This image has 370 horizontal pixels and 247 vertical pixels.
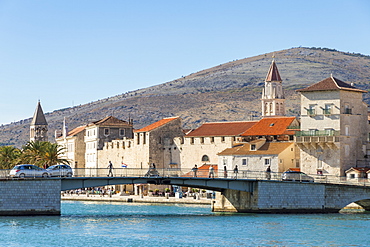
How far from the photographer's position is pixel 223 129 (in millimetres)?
106750

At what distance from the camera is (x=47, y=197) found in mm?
65562

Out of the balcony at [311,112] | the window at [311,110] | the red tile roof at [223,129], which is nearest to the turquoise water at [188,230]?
the balcony at [311,112]

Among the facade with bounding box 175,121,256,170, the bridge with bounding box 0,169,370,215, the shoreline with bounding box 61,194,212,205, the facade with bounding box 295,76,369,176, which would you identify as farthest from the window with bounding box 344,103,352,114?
the facade with bounding box 175,121,256,170

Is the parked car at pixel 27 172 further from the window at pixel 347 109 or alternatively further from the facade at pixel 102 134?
the facade at pixel 102 134

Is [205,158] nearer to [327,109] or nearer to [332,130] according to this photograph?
[327,109]

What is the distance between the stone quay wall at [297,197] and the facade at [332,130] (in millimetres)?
8191

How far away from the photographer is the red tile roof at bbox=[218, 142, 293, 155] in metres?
90.4

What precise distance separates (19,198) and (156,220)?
10.9 m

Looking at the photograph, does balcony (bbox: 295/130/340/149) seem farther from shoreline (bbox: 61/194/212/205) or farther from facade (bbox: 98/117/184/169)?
facade (bbox: 98/117/184/169)

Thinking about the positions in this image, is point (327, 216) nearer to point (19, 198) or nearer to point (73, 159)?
point (19, 198)

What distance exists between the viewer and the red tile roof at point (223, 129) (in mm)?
104250

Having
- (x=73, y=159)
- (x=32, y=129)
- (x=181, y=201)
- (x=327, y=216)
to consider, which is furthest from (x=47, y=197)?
(x=32, y=129)

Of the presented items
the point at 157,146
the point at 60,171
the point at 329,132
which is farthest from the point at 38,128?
the point at 60,171

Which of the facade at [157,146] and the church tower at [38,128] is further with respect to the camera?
the church tower at [38,128]
